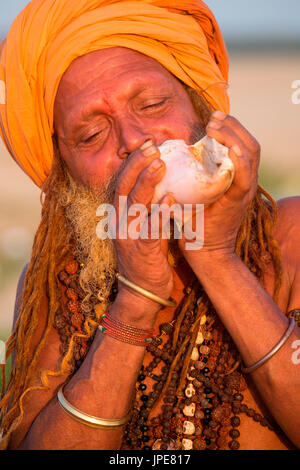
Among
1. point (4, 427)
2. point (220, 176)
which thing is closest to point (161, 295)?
point (220, 176)

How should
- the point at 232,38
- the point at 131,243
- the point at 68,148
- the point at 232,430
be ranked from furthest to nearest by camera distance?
the point at 232,38, the point at 68,148, the point at 232,430, the point at 131,243

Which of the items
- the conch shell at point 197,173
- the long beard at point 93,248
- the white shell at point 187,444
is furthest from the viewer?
the long beard at point 93,248

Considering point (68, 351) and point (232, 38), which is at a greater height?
point (68, 351)

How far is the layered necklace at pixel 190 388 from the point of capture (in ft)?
8.11

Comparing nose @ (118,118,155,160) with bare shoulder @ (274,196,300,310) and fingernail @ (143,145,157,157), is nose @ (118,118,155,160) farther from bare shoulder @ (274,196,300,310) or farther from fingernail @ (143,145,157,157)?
bare shoulder @ (274,196,300,310)

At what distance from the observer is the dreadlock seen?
258 centimetres

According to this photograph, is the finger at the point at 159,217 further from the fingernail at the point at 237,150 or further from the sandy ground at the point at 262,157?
the sandy ground at the point at 262,157

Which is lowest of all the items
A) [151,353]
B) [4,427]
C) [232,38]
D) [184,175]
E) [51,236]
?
[232,38]

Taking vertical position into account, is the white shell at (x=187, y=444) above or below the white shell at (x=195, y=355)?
below

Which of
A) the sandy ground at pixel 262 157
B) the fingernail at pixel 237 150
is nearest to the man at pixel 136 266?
the fingernail at pixel 237 150

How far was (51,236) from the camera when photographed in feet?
9.52

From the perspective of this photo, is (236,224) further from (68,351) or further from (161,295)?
(68,351)

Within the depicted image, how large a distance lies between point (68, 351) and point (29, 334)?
209 mm

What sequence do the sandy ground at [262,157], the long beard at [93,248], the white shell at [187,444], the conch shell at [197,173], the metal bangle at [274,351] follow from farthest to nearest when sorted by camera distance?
the sandy ground at [262,157], the long beard at [93,248], the white shell at [187,444], the metal bangle at [274,351], the conch shell at [197,173]
